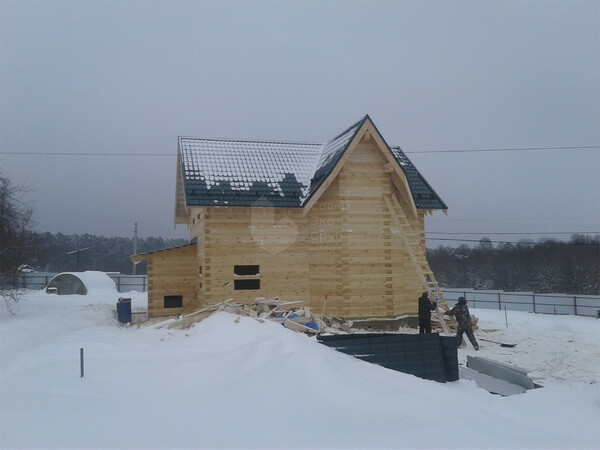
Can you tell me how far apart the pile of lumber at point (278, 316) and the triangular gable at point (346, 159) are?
12.4 ft

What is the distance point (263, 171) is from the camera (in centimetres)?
1848

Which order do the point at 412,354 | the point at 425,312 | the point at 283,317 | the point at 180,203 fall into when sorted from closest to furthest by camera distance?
the point at 412,354, the point at 283,317, the point at 425,312, the point at 180,203

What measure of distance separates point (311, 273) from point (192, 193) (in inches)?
213

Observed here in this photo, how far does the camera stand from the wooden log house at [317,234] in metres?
16.8

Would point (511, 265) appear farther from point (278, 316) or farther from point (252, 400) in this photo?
point (252, 400)

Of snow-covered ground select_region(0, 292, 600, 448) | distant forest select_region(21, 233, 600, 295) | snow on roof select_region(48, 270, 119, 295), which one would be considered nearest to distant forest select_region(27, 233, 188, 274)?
distant forest select_region(21, 233, 600, 295)

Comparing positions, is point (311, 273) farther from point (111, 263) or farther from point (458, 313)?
point (111, 263)

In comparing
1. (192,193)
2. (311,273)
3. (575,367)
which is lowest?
(575,367)

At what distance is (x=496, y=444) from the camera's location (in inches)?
215

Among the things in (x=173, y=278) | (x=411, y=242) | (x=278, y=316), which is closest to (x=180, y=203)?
(x=173, y=278)

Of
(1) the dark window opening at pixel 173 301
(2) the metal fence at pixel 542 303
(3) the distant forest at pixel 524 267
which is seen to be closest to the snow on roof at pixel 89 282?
(1) the dark window opening at pixel 173 301

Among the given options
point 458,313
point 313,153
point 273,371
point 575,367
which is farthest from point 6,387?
point 313,153

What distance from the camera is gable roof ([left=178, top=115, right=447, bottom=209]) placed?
16938 mm

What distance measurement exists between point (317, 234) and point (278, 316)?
13.1 ft
